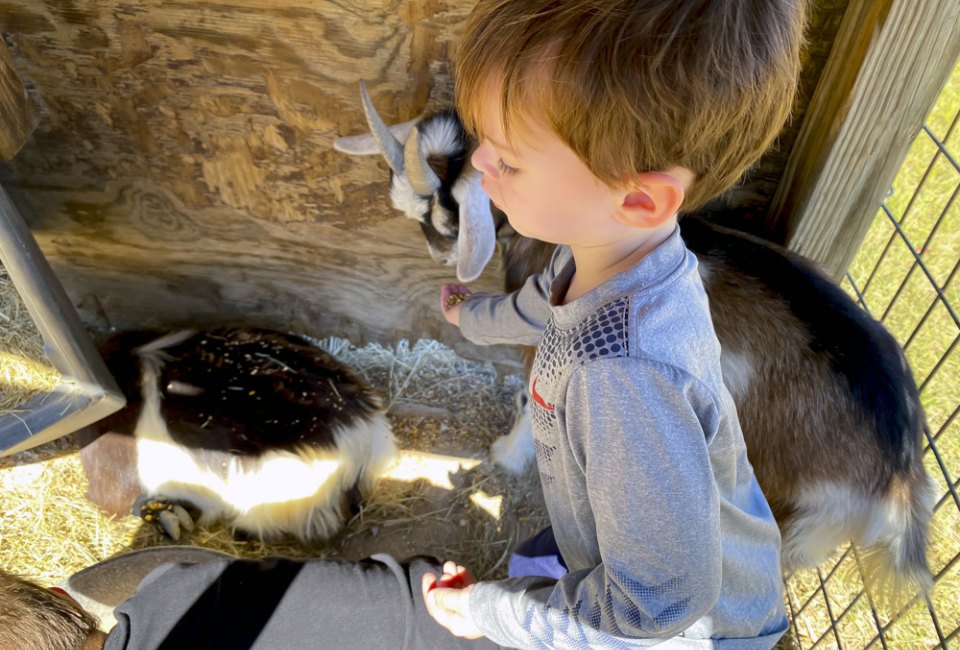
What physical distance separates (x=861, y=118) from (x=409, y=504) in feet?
6.62

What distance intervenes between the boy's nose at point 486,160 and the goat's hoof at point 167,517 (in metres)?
2.00

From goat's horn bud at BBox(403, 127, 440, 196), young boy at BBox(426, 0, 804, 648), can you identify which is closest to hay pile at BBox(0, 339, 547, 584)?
goat's horn bud at BBox(403, 127, 440, 196)

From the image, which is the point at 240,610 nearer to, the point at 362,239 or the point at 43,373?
the point at 43,373

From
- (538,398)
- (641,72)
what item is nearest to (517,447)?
(538,398)

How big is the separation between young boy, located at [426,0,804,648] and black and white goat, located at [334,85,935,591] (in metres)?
0.72

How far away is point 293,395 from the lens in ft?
8.41

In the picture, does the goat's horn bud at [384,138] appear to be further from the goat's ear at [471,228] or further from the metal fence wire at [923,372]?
the metal fence wire at [923,372]

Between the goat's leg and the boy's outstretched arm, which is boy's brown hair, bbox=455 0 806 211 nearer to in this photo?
the boy's outstretched arm

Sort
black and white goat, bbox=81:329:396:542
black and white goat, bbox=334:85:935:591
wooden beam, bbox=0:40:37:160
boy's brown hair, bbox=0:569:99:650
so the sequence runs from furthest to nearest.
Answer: black and white goat, bbox=81:329:396:542
wooden beam, bbox=0:40:37:160
black and white goat, bbox=334:85:935:591
boy's brown hair, bbox=0:569:99:650

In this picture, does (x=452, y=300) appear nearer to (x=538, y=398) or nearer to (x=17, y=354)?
(x=538, y=398)

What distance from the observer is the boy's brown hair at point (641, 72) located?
35.1 inches

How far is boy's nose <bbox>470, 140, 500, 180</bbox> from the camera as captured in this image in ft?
3.62

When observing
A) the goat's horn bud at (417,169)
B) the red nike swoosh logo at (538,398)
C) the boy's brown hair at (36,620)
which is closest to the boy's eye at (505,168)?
the red nike swoosh logo at (538,398)

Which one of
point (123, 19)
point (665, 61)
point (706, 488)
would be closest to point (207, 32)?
point (123, 19)
